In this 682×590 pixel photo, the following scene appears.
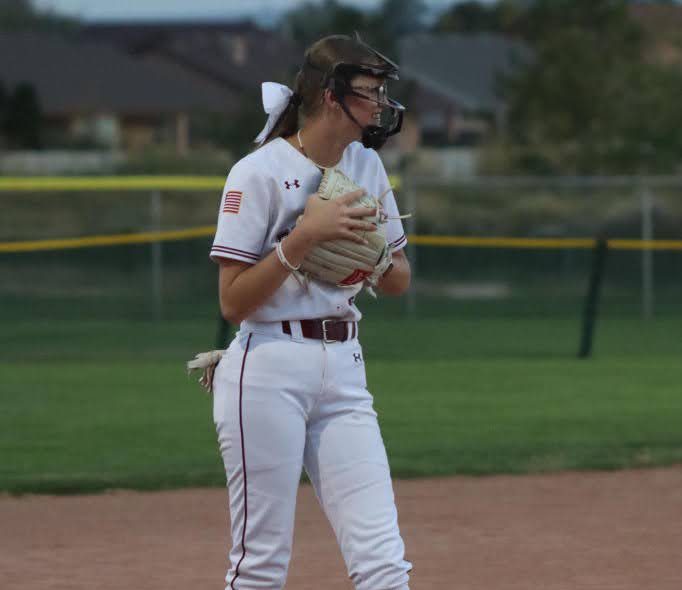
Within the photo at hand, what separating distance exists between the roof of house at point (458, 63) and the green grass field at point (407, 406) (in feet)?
180

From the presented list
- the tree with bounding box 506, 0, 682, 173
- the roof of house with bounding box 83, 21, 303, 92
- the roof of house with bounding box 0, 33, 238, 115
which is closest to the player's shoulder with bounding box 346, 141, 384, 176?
the tree with bounding box 506, 0, 682, 173

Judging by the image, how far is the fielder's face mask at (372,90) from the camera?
12.6ft

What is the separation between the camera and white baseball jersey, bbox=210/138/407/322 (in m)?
3.85

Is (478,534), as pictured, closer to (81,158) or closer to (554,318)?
(554,318)

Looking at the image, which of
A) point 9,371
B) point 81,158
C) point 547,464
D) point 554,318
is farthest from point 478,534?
point 81,158

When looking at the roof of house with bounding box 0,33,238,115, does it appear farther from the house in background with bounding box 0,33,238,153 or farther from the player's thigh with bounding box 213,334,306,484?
the player's thigh with bounding box 213,334,306,484

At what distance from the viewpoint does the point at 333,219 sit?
3.77 m

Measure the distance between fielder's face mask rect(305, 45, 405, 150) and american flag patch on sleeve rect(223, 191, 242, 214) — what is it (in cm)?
35

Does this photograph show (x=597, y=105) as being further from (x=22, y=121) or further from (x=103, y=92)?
(x=103, y=92)

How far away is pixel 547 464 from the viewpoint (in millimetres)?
8188

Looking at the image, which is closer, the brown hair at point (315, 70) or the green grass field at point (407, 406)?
the brown hair at point (315, 70)

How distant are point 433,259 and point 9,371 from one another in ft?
28.4

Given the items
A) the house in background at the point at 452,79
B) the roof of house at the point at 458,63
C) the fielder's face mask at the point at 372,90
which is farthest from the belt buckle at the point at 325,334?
the roof of house at the point at 458,63

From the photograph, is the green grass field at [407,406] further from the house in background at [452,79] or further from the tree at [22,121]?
the house in background at [452,79]
